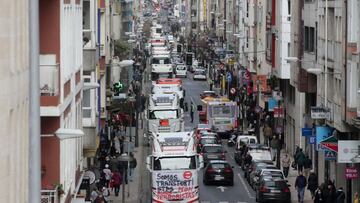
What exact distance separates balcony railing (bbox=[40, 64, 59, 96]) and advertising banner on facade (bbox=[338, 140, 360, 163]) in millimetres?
17688

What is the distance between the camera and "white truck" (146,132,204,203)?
46656 mm

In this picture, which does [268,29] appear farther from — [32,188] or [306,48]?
[32,188]

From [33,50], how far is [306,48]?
4581 cm

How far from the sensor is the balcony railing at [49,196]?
2787 centimetres

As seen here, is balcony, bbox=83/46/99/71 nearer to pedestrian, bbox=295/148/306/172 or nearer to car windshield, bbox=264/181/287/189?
car windshield, bbox=264/181/287/189

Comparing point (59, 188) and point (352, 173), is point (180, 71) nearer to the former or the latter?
point (352, 173)

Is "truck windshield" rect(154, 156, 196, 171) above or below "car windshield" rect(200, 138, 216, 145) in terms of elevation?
above

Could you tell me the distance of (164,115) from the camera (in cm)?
7306

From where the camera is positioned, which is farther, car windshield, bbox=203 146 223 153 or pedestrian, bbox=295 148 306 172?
car windshield, bbox=203 146 223 153

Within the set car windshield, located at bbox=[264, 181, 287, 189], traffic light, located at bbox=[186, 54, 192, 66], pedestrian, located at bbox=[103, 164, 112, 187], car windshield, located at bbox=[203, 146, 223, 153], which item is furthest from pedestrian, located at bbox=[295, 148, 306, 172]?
traffic light, located at bbox=[186, 54, 192, 66]

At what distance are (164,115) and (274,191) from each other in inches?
979
